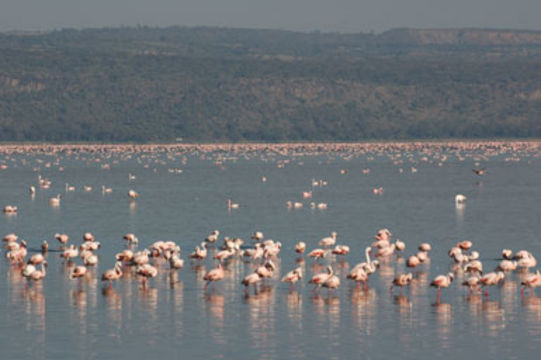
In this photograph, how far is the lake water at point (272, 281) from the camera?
22.9 metres

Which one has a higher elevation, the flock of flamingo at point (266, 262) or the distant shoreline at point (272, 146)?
the distant shoreline at point (272, 146)

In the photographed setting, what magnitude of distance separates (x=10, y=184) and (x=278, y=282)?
43.1 m

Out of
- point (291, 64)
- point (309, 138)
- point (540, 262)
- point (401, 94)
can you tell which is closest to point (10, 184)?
point (540, 262)

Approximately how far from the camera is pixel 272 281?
1171 inches

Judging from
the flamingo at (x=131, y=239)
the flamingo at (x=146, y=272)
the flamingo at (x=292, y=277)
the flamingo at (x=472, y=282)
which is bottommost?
the flamingo at (x=472, y=282)

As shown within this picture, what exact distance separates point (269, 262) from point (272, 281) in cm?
49

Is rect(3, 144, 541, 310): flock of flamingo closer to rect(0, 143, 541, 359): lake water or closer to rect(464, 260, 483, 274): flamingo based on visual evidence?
rect(464, 260, 483, 274): flamingo

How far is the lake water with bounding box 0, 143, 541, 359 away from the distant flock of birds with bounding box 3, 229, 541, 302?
0.93ft

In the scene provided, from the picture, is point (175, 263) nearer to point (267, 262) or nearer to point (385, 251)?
point (267, 262)

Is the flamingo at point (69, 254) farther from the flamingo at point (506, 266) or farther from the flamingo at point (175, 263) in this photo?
the flamingo at point (506, 266)

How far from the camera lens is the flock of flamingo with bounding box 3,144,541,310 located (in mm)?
28109

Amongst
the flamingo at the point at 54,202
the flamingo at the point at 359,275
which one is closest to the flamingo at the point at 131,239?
the flamingo at the point at 359,275

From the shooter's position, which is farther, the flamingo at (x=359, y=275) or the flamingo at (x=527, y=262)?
the flamingo at (x=527, y=262)

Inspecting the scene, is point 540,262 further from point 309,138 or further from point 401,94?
point 401,94
